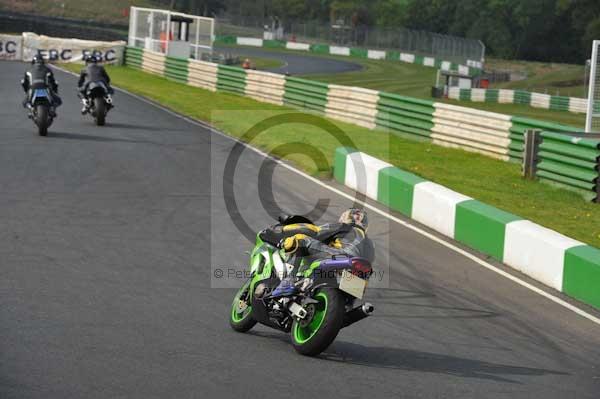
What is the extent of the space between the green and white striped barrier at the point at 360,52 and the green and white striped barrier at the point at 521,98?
1880cm

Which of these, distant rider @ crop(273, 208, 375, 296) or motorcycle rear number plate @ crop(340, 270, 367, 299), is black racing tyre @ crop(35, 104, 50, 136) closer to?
distant rider @ crop(273, 208, 375, 296)

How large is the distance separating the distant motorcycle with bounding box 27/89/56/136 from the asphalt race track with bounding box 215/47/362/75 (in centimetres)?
4059

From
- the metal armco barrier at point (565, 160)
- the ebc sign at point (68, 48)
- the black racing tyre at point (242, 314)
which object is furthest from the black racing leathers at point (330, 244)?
the ebc sign at point (68, 48)

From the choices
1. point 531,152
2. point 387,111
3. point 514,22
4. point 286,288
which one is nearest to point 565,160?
point 531,152

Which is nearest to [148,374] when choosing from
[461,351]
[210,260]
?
[461,351]

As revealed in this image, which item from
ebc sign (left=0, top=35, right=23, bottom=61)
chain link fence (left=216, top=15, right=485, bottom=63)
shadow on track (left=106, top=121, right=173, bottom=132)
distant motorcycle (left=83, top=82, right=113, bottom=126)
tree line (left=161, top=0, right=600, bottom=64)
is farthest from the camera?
tree line (left=161, top=0, right=600, bottom=64)

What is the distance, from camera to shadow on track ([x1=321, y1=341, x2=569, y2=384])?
23.4 feet

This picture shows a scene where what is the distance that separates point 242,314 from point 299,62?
62.9 m

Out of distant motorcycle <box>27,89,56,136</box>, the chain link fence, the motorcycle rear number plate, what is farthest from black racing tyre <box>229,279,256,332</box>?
the chain link fence

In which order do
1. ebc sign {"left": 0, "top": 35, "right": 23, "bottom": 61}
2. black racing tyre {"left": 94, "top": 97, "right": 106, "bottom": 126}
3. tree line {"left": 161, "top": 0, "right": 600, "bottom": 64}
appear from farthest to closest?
tree line {"left": 161, "top": 0, "right": 600, "bottom": 64}
ebc sign {"left": 0, "top": 35, "right": 23, "bottom": 61}
black racing tyre {"left": 94, "top": 97, "right": 106, "bottom": 126}

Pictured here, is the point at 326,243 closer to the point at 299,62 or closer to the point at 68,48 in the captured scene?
the point at 68,48

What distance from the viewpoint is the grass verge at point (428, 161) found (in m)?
14.9

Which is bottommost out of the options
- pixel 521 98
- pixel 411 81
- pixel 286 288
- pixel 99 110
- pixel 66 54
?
pixel 286 288

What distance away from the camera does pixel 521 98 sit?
4856cm
